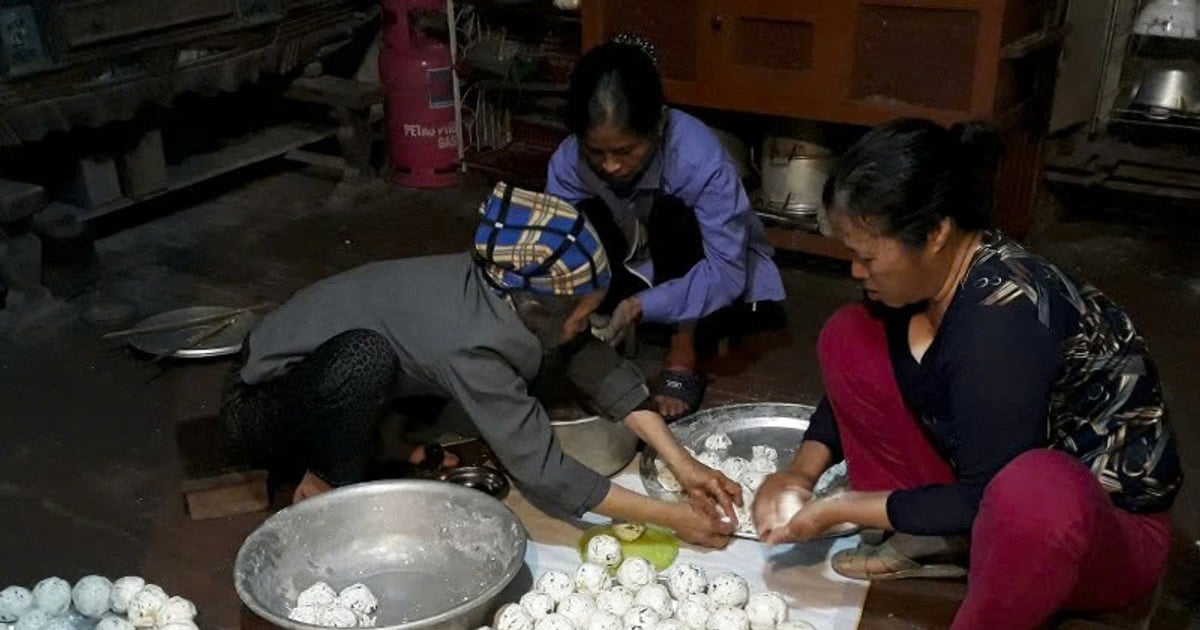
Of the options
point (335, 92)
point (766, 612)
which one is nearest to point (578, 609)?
point (766, 612)

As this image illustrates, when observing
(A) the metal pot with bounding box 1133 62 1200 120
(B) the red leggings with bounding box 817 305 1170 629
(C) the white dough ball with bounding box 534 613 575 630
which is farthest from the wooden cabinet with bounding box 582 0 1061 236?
(C) the white dough ball with bounding box 534 613 575 630

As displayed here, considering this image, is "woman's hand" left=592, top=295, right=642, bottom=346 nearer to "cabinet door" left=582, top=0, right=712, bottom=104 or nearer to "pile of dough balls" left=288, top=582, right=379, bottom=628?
"pile of dough balls" left=288, top=582, right=379, bottom=628

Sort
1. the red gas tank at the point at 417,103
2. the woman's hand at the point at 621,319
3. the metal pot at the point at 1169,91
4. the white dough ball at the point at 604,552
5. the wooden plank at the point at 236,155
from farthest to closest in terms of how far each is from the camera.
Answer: the red gas tank at the point at 417,103 → the wooden plank at the point at 236,155 → the metal pot at the point at 1169,91 → the woman's hand at the point at 621,319 → the white dough ball at the point at 604,552

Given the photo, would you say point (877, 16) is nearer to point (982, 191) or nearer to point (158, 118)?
point (982, 191)

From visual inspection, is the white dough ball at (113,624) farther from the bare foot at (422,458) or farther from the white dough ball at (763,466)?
the white dough ball at (763,466)

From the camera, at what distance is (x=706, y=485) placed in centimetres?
206

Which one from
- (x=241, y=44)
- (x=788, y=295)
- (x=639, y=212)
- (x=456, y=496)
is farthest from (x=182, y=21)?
(x=456, y=496)

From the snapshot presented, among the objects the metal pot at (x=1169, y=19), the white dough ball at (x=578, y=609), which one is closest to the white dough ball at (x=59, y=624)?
the white dough ball at (x=578, y=609)

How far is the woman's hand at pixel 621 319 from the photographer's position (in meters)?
2.58

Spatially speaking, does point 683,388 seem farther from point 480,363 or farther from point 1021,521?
point 1021,521

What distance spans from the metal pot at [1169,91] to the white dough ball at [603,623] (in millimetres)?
2963

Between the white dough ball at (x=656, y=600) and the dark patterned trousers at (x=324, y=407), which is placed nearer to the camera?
the white dough ball at (x=656, y=600)

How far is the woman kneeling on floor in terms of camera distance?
4.93 ft

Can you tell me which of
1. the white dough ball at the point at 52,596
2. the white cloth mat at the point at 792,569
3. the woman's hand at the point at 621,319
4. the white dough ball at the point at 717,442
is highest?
the woman's hand at the point at 621,319
